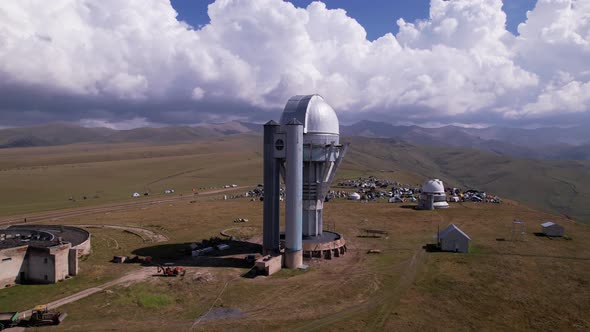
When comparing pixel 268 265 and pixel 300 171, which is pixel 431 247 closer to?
pixel 300 171

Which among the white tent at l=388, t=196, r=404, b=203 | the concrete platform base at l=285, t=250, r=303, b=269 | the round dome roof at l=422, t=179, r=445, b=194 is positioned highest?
the round dome roof at l=422, t=179, r=445, b=194

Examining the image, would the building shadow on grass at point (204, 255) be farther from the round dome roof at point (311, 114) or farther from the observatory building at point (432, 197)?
the observatory building at point (432, 197)

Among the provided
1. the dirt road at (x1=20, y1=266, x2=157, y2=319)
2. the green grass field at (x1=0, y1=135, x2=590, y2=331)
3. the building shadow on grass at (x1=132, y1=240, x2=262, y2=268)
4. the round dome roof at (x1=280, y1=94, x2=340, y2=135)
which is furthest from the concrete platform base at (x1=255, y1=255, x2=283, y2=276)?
the round dome roof at (x1=280, y1=94, x2=340, y2=135)

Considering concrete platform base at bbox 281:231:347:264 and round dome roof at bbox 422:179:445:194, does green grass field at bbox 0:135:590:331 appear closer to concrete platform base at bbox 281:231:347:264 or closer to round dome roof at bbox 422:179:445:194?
concrete platform base at bbox 281:231:347:264

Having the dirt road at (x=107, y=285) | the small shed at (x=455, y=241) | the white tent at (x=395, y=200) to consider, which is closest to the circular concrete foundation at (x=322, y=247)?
the small shed at (x=455, y=241)

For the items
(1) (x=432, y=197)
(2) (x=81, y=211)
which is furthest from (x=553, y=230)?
(2) (x=81, y=211)

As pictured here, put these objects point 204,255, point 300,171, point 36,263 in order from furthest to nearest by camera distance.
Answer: point 204,255
point 300,171
point 36,263

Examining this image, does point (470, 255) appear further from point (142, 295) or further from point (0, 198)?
point (0, 198)

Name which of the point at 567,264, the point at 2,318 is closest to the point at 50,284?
the point at 2,318
